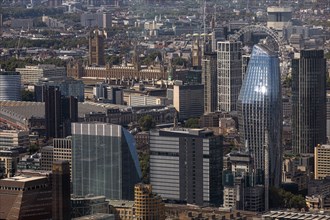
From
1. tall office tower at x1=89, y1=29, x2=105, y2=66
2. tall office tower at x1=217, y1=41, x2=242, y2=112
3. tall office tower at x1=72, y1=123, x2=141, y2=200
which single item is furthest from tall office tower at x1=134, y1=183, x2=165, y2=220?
tall office tower at x1=89, y1=29, x2=105, y2=66

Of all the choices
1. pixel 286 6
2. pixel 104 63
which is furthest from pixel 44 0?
pixel 104 63

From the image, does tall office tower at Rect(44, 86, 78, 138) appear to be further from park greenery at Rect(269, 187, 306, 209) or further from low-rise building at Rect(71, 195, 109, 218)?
low-rise building at Rect(71, 195, 109, 218)

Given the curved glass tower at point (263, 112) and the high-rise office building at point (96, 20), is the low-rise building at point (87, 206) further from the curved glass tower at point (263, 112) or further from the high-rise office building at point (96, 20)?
the high-rise office building at point (96, 20)

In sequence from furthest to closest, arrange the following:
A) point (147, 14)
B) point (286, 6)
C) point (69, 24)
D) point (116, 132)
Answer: point (69, 24), point (147, 14), point (286, 6), point (116, 132)

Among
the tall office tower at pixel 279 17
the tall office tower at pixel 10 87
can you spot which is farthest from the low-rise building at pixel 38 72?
the tall office tower at pixel 279 17

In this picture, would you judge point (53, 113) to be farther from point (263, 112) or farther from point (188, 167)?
point (188, 167)

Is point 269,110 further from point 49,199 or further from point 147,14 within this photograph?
point 147,14
